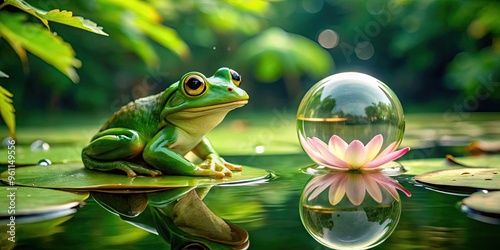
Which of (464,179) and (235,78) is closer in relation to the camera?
(464,179)

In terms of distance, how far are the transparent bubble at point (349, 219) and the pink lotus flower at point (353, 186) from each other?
1cm

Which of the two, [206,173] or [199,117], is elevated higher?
[199,117]

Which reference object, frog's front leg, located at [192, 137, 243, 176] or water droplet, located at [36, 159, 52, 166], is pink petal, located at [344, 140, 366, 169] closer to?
frog's front leg, located at [192, 137, 243, 176]

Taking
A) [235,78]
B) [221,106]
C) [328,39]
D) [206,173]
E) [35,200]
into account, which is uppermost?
[328,39]

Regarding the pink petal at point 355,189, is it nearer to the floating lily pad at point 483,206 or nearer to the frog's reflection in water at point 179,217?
the floating lily pad at point 483,206

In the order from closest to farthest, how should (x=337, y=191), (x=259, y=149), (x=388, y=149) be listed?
(x=337, y=191)
(x=388, y=149)
(x=259, y=149)

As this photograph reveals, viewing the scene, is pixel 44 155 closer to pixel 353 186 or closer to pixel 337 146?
pixel 337 146

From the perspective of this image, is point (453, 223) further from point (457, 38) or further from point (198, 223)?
point (457, 38)

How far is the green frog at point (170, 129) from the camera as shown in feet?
6.97

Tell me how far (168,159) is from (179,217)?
1.88ft

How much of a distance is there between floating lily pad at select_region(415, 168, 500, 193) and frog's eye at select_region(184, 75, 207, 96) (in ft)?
2.64

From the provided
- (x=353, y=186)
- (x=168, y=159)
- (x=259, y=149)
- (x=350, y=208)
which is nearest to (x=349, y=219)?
(x=350, y=208)

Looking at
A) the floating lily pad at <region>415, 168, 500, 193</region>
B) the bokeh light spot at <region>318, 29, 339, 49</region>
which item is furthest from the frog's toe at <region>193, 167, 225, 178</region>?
the bokeh light spot at <region>318, 29, 339, 49</region>

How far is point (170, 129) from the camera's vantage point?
7.23 feet
